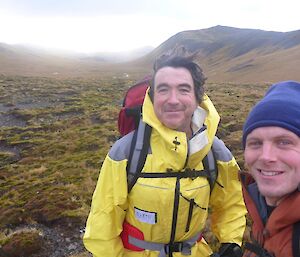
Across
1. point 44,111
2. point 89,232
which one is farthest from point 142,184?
point 44,111

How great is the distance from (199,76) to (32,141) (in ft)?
64.2

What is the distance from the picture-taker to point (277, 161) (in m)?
2.77

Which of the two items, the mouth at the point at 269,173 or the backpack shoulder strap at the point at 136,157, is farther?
the backpack shoulder strap at the point at 136,157

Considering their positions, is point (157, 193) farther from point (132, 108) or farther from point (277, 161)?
point (277, 161)

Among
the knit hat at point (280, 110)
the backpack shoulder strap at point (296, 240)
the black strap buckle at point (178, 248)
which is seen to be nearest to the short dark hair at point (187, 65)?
the knit hat at point (280, 110)

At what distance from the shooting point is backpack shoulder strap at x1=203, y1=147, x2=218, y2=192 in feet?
13.4

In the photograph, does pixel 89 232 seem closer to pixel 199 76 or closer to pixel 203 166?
pixel 203 166

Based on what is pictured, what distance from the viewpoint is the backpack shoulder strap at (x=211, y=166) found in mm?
4082

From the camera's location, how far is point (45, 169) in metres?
16.1

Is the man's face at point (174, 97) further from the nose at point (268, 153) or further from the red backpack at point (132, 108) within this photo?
the nose at point (268, 153)

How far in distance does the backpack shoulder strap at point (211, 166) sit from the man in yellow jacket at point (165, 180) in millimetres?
66

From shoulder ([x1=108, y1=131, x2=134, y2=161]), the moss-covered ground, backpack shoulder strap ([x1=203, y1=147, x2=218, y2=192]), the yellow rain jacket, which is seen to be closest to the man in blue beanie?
the yellow rain jacket

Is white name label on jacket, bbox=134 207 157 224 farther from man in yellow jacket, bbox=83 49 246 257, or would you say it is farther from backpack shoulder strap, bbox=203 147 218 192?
backpack shoulder strap, bbox=203 147 218 192

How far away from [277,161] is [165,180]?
1352mm
